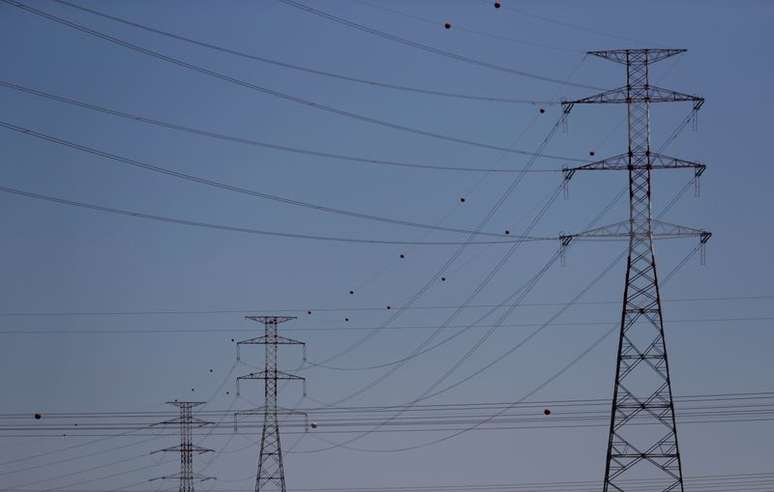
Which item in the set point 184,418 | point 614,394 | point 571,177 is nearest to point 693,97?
point 571,177

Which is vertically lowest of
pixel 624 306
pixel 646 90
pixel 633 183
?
pixel 624 306

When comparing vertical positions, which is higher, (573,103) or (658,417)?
(573,103)

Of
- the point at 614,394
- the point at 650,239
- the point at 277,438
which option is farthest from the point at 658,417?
the point at 277,438

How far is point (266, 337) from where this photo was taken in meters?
86.6

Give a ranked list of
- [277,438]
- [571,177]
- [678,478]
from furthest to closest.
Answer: [277,438] → [571,177] → [678,478]

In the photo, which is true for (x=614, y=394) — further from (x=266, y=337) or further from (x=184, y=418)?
(x=184, y=418)

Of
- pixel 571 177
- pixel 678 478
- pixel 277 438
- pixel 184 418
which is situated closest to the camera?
pixel 678 478

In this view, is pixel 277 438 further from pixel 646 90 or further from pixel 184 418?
pixel 646 90

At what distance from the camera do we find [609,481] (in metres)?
59.6

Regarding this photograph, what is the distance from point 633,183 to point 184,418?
3835 cm

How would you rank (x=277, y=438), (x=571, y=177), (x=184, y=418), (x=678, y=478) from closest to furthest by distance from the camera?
(x=678, y=478), (x=571, y=177), (x=277, y=438), (x=184, y=418)

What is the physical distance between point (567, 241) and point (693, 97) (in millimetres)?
7566

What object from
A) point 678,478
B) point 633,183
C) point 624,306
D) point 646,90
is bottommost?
point 678,478

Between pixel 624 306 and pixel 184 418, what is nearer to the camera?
pixel 624 306
